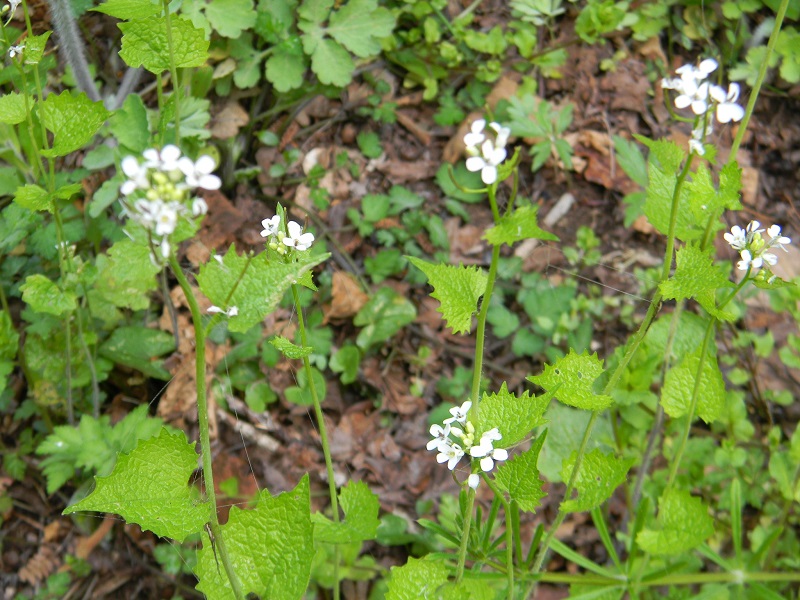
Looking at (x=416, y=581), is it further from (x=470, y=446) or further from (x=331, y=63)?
(x=331, y=63)

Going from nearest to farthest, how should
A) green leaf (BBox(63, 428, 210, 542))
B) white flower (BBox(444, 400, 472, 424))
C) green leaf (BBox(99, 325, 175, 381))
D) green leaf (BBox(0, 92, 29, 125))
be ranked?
green leaf (BBox(63, 428, 210, 542)) < white flower (BBox(444, 400, 472, 424)) < green leaf (BBox(0, 92, 29, 125)) < green leaf (BBox(99, 325, 175, 381))

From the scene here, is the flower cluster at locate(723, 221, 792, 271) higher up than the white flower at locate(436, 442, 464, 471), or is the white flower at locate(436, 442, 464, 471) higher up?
the flower cluster at locate(723, 221, 792, 271)

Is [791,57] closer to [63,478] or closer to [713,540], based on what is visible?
[713,540]

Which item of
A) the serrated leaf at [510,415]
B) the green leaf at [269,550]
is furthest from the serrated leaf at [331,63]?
the green leaf at [269,550]

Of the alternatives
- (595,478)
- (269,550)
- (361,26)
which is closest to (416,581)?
(269,550)

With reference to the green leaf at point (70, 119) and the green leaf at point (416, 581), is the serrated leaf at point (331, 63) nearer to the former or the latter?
the green leaf at point (70, 119)

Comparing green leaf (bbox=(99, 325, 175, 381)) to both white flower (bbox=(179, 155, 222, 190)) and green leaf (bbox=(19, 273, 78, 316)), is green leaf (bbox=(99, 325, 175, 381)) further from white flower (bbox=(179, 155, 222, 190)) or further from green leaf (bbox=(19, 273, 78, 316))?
white flower (bbox=(179, 155, 222, 190))

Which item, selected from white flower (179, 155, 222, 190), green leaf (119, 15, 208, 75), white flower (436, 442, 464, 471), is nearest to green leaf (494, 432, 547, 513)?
white flower (436, 442, 464, 471)

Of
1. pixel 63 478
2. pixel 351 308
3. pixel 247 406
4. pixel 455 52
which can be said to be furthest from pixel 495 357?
pixel 63 478
